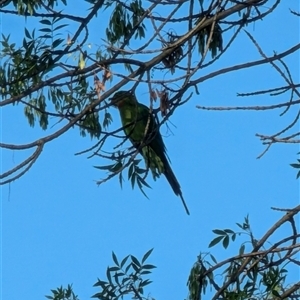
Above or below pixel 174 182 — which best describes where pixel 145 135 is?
below

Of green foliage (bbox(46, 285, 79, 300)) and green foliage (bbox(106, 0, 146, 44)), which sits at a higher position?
green foliage (bbox(106, 0, 146, 44))

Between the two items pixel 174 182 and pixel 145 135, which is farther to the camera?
pixel 174 182

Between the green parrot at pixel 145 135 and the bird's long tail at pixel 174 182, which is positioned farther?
the bird's long tail at pixel 174 182

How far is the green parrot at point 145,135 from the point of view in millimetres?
2995

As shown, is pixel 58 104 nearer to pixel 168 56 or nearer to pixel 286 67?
pixel 168 56

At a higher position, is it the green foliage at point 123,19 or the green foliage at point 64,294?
the green foliage at point 123,19

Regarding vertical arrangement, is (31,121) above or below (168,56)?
above

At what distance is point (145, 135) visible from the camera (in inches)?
116

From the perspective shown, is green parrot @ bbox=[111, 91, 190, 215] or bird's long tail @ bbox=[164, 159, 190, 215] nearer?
green parrot @ bbox=[111, 91, 190, 215]

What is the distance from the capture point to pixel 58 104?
3779mm

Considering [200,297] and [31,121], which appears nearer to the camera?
[200,297]

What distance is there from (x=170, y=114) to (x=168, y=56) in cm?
28

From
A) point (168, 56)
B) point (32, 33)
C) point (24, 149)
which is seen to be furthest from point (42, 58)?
point (24, 149)

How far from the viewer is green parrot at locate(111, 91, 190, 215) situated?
2995 millimetres
